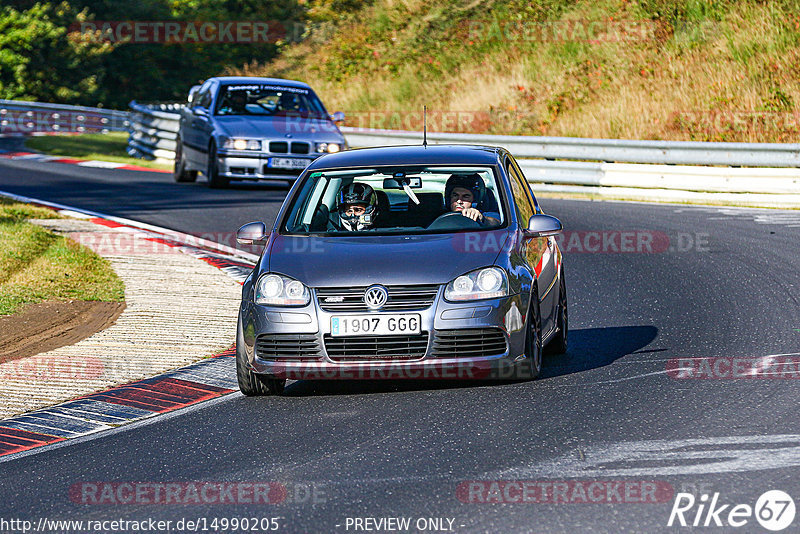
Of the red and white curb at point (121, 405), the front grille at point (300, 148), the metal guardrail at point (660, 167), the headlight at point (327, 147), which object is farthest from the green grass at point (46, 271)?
the metal guardrail at point (660, 167)

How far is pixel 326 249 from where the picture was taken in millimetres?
8391

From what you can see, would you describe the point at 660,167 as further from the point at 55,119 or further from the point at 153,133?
the point at 55,119

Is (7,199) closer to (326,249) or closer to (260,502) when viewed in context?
(326,249)

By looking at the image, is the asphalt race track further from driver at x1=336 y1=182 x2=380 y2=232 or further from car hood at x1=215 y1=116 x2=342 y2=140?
car hood at x1=215 y1=116 x2=342 y2=140

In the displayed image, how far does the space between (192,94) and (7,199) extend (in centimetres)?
598

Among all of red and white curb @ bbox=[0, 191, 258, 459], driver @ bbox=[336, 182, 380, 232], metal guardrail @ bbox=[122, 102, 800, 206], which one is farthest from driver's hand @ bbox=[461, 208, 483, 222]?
metal guardrail @ bbox=[122, 102, 800, 206]

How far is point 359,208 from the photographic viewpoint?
9.13 m

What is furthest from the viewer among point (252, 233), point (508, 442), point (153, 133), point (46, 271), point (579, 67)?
point (579, 67)

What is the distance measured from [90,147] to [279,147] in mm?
13907

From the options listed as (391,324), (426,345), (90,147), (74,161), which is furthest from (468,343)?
(90,147)

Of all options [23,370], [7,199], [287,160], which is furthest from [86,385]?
[287,160]

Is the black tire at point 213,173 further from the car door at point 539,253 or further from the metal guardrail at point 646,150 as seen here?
the car door at point 539,253

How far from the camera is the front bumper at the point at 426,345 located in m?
7.79

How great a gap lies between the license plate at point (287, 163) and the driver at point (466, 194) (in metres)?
12.2
